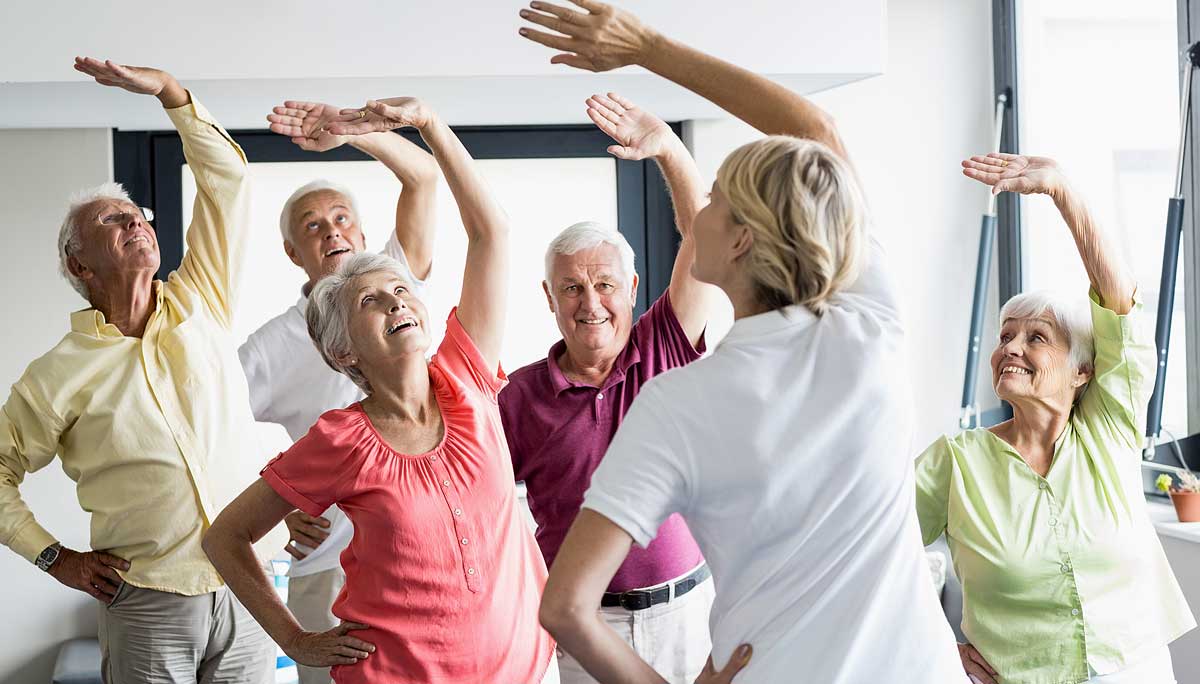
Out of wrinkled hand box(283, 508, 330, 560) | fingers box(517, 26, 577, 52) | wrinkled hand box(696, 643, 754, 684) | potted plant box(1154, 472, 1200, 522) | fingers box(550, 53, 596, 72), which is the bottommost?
potted plant box(1154, 472, 1200, 522)

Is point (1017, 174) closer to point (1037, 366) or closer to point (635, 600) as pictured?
point (1037, 366)

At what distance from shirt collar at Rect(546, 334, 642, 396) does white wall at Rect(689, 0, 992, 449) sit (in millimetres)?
2317

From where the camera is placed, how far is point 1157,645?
7.29ft

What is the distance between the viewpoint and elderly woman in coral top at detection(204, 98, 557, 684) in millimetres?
1907

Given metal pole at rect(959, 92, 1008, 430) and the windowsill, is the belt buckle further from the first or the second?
metal pole at rect(959, 92, 1008, 430)

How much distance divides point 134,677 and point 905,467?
1.77 m

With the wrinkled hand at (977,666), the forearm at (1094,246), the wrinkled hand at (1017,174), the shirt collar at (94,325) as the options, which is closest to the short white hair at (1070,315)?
the forearm at (1094,246)

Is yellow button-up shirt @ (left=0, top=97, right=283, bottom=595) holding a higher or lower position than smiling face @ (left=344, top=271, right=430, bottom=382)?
lower

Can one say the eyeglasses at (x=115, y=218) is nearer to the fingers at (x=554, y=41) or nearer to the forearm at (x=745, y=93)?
the fingers at (x=554, y=41)

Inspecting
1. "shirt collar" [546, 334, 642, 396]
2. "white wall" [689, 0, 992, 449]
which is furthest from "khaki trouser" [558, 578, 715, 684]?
"white wall" [689, 0, 992, 449]

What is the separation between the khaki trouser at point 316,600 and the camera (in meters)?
2.67

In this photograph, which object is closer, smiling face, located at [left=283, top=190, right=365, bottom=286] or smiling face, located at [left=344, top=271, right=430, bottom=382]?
smiling face, located at [left=344, top=271, right=430, bottom=382]

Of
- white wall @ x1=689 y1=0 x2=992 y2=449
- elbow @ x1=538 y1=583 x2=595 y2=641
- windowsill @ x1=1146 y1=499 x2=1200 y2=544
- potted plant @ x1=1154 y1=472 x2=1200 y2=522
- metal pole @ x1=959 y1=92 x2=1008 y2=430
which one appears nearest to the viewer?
elbow @ x1=538 y1=583 x2=595 y2=641

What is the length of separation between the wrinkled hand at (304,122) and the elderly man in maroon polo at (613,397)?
0.52 meters
